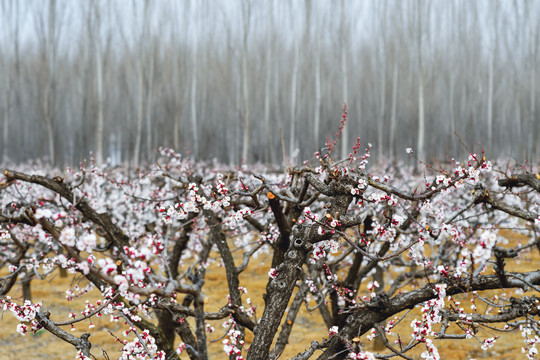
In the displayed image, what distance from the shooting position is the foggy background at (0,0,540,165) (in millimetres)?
21016

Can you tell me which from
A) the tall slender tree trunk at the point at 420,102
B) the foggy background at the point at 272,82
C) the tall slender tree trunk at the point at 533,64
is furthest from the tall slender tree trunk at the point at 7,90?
the tall slender tree trunk at the point at 533,64

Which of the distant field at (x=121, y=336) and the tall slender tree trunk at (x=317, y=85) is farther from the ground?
the tall slender tree trunk at (x=317, y=85)

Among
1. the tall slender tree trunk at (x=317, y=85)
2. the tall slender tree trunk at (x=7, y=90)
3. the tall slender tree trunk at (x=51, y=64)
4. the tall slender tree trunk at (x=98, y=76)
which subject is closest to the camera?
the tall slender tree trunk at (x=98, y=76)

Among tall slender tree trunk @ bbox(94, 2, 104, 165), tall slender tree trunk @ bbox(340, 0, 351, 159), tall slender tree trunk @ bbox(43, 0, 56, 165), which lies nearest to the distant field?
tall slender tree trunk @ bbox(94, 2, 104, 165)

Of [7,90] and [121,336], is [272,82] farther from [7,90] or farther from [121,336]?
[121,336]

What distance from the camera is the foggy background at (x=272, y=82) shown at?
2102cm

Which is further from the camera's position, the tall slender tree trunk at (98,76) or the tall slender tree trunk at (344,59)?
the tall slender tree trunk at (344,59)

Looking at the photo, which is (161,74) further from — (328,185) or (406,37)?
(328,185)

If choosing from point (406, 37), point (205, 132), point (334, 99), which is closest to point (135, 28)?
A: point (205, 132)

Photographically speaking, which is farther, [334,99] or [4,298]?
[334,99]

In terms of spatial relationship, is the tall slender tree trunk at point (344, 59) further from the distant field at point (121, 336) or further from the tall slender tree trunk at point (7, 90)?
the tall slender tree trunk at point (7, 90)

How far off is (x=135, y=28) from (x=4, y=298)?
873 inches

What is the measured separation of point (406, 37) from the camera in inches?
981

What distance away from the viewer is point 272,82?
2997 cm
